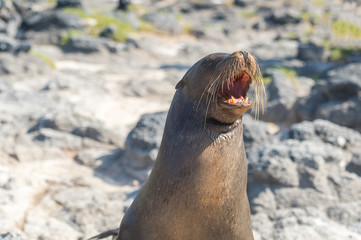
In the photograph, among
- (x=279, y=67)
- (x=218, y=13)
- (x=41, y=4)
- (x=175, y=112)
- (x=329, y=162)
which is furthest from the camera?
(x=218, y=13)

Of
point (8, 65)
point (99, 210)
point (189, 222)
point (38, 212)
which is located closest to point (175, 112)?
point (189, 222)

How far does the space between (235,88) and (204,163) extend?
0.48 meters

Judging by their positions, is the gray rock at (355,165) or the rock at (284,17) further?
the rock at (284,17)

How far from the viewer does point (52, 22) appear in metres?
15.3

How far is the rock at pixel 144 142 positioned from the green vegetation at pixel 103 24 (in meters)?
10.3

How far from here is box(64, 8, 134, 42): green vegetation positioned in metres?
15.2

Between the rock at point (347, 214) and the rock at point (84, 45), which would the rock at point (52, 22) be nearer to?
the rock at point (84, 45)

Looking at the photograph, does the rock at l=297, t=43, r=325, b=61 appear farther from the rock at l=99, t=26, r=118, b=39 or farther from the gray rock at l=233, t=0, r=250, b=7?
the gray rock at l=233, t=0, r=250, b=7

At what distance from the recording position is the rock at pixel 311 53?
13.4 metres

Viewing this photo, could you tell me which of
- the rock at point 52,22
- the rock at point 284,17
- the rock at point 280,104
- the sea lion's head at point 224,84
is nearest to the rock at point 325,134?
the rock at point 280,104

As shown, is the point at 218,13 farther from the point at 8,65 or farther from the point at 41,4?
the point at 8,65

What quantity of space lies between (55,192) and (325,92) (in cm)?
570

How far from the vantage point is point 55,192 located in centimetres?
435

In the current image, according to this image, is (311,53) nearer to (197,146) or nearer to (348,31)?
(348,31)
